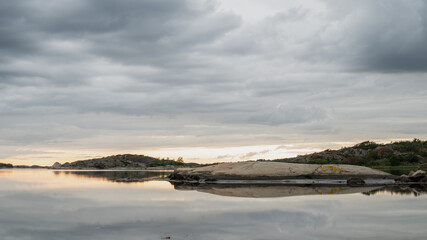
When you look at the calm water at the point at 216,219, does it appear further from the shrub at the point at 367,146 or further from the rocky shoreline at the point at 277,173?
the shrub at the point at 367,146

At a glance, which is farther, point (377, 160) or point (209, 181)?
point (377, 160)

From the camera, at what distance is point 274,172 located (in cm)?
2809

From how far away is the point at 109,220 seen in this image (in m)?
10.3

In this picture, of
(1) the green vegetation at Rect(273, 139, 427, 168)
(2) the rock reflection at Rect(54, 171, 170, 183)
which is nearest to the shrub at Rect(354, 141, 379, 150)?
(1) the green vegetation at Rect(273, 139, 427, 168)

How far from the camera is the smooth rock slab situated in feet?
92.0

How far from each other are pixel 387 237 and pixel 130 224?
18.7 feet

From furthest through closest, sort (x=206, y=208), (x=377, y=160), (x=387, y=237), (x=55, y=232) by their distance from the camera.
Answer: (x=377, y=160)
(x=206, y=208)
(x=55, y=232)
(x=387, y=237)

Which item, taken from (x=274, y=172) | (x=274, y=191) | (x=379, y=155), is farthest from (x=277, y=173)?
(x=379, y=155)

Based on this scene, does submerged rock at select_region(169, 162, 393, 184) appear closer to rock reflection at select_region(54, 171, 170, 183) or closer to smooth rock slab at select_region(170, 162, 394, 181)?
smooth rock slab at select_region(170, 162, 394, 181)

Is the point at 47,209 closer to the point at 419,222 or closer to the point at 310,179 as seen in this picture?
the point at 419,222

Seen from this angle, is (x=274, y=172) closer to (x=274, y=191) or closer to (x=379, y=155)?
(x=274, y=191)

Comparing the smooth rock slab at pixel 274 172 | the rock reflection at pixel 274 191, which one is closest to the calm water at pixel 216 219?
the rock reflection at pixel 274 191

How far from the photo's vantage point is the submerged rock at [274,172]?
28016mm

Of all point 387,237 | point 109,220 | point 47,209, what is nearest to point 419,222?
point 387,237
